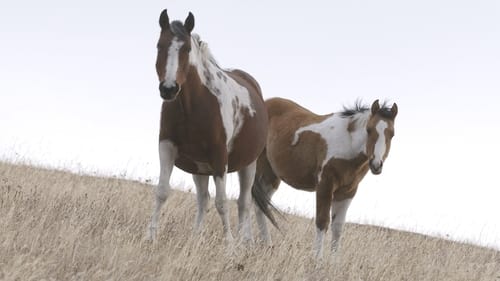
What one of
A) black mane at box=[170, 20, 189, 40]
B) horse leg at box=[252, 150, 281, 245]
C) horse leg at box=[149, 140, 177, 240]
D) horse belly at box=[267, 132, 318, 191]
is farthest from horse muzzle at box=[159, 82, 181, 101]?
horse leg at box=[252, 150, 281, 245]

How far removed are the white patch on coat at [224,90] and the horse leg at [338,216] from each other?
7.13 ft

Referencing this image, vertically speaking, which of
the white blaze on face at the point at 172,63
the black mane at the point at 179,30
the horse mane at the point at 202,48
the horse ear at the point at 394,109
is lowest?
the horse ear at the point at 394,109

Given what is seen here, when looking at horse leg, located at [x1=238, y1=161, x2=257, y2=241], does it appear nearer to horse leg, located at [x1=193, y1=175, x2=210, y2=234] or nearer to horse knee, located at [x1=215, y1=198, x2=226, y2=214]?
horse leg, located at [x1=193, y1=175, x2=210, y2=234]

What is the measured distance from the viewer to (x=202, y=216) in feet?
24.3

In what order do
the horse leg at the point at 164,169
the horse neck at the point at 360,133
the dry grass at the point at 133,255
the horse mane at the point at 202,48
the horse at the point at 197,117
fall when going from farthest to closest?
the horse neck at the point at 360,133, the horse mane at the point at 202,48, the horse leg at the point at 164,169, the horse at the point at 197,117, the dry grass at the point at 133,255

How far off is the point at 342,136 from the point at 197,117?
3209 mm

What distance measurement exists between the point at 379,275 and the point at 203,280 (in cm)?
262

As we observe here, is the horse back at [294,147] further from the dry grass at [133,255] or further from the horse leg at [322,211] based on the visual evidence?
the dry grass at [133,255]

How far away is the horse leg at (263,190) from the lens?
965 cm

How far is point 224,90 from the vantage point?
6938 millimetres

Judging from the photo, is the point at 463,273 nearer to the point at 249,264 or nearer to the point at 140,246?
the point at 249,264

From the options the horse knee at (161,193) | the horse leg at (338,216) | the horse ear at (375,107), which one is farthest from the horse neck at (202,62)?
the horse leg at (338,216)

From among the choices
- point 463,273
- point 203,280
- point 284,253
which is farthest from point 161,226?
point 463,273

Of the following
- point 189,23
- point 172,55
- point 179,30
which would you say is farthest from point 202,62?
point 172,55
